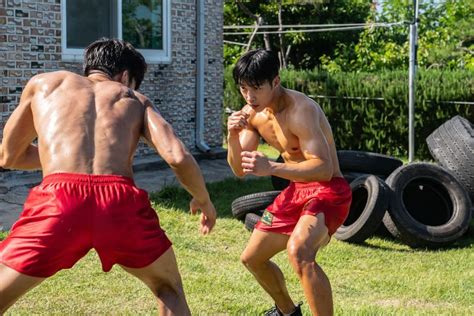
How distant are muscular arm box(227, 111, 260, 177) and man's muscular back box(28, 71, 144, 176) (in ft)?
3.77

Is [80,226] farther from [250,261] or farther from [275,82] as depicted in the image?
[275,82]

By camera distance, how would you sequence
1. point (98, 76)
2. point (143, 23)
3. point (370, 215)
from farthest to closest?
point (143, 23) → point (370, 215) → point (98, 76)

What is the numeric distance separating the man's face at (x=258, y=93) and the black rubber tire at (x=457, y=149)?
4.89 metres

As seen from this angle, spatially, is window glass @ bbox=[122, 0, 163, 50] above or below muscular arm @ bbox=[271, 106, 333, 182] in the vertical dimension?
above

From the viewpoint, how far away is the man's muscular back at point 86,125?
11.6 feet

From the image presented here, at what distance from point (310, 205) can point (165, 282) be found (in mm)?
1373

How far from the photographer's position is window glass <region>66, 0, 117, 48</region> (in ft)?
37.7

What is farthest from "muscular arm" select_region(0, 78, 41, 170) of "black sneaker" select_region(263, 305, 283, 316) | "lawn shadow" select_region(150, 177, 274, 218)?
"lawn shadow" select_region(150, 177, 274, 218)

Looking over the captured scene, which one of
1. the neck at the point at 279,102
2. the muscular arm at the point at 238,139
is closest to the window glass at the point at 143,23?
the muscular arm at the point at 238,139

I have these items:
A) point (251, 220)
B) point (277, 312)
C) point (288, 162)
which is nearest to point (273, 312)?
point (277, 312)

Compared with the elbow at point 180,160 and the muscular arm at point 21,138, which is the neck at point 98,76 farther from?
the elbow at point 180,160

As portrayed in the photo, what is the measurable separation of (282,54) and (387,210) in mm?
15744

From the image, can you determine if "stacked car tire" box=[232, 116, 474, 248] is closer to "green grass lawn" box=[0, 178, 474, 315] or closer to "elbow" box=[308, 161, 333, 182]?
"green grass lawn" box=[0, 178, 474, 315]

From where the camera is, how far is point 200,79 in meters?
13.8
